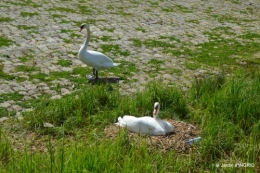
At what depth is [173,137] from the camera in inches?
247

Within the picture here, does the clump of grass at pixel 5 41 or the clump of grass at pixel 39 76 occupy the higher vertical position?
the clump of grass at pixel 5 41

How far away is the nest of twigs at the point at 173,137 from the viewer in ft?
19.7

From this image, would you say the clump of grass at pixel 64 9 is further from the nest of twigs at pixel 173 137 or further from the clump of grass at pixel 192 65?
the nest of twigs at pixel 173 137

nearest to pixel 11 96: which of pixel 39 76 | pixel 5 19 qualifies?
pixel 39 76

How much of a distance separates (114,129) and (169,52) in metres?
6.02

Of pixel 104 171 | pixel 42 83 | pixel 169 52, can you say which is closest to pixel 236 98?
pixel 104 171

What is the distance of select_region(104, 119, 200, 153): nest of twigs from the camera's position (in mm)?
5993

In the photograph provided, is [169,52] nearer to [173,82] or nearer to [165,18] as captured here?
[173,82]

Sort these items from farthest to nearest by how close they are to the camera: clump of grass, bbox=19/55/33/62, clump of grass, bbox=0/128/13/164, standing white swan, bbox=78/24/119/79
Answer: clump of grass, bbox=19/55/33/62 → standing white swan, bbox=78/24/119/79 → clump of grass, bbox=0/128/13/164

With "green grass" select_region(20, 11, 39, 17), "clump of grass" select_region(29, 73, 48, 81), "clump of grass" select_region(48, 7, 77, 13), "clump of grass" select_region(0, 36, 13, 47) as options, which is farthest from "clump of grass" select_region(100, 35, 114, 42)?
"clump of grass" select_region(48, 7, 77, 13)

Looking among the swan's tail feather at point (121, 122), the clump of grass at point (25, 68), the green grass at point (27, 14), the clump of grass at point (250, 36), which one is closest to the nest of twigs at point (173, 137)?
the swan's tail feather at point (121, 122)

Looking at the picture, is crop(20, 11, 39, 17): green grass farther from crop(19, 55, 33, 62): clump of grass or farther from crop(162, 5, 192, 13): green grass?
crop(162, 5, 192, 13): green grass

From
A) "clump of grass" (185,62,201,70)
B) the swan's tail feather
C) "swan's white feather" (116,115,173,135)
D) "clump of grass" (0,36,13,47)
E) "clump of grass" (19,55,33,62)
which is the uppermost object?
"swan's white feather" (116,115,173,135)

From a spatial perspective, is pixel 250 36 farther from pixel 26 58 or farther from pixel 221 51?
pixel 26 58
